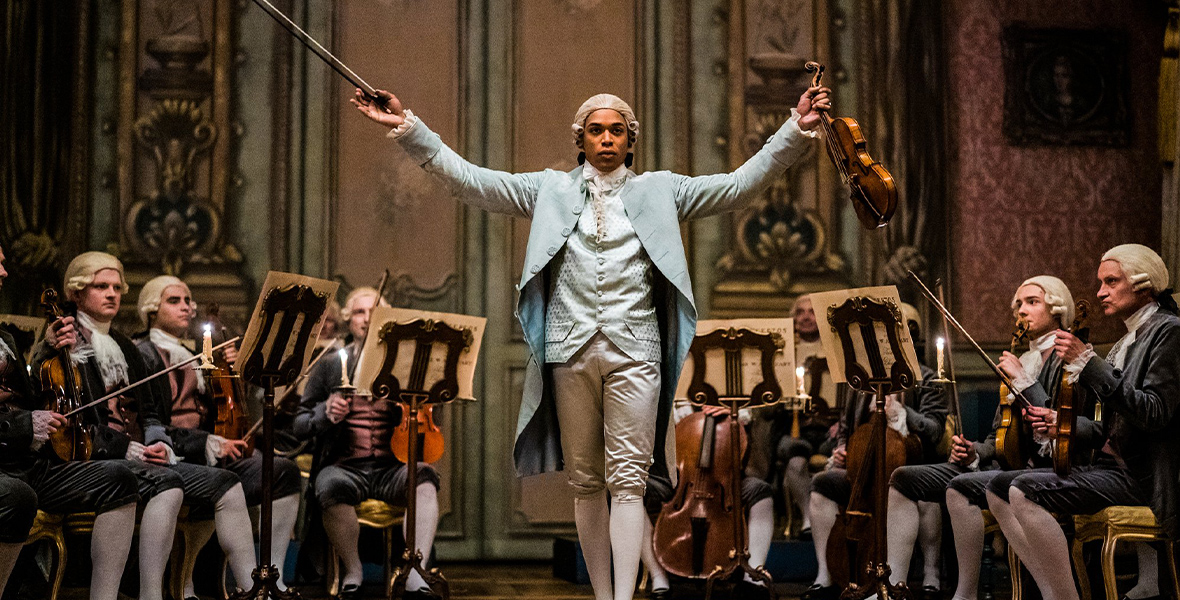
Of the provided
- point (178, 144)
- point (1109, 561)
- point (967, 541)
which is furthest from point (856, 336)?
point (178, 144)

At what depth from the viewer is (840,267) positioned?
23.6ft

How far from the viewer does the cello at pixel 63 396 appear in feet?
13.5

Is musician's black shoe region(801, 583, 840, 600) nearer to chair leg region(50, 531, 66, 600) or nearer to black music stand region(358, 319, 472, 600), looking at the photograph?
black music stand region(358, 319, 472, 600)

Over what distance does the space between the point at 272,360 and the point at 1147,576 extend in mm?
3432

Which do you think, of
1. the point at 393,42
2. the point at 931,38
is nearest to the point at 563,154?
the point at 393,42

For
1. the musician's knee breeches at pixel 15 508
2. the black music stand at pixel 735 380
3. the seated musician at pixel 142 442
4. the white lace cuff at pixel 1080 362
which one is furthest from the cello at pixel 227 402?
the white lace cuff at pixel 1080 362

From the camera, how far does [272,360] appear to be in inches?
157

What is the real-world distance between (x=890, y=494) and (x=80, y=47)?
5044 millimetres

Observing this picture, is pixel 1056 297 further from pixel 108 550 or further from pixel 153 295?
pixel 153 295

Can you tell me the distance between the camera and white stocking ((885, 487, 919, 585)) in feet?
15.5

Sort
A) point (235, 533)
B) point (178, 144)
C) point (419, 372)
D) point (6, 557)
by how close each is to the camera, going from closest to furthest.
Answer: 1. point (6, 557)
2. point (235, 533)
3. point (419, 372)
4. point (178, 144)

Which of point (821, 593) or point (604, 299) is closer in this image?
point (604, 299)

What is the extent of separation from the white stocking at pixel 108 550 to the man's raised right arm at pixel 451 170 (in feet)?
5.59

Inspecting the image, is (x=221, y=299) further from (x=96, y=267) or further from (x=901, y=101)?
(x=901, y=101)
